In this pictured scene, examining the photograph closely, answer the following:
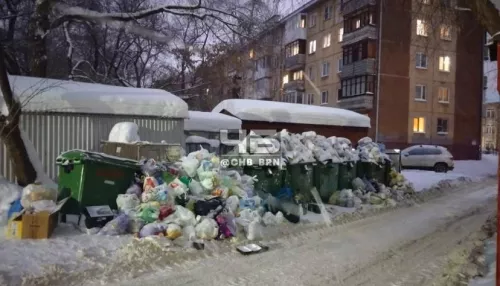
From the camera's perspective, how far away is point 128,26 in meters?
16.3

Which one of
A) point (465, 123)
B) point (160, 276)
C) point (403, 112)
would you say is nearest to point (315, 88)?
point (403, 112)

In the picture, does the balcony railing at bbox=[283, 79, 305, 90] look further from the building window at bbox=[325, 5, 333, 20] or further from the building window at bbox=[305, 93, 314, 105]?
the building window at bbox=[325, 5, 333, 20]

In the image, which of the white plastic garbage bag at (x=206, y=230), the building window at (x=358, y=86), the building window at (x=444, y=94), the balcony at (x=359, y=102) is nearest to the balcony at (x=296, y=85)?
the building window at (x=358, y=86)

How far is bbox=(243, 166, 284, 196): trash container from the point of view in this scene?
891 cm

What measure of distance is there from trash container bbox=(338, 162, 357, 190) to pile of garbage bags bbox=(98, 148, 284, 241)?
10.5 ft

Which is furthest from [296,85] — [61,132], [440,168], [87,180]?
[87,180]

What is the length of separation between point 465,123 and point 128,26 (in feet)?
85.7

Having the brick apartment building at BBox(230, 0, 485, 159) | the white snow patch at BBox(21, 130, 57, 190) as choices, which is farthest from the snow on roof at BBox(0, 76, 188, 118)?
the brick apartment building at BBox(230, 0, 485, 159)

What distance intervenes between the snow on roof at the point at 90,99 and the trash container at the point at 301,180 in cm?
354

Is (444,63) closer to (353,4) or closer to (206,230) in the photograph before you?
(353,4)

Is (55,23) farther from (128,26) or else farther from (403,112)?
(403,112)

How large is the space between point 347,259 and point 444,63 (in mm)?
29603

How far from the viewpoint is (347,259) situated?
20.2 ft

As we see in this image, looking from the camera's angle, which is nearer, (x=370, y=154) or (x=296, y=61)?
(x=370, y=154)
